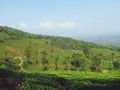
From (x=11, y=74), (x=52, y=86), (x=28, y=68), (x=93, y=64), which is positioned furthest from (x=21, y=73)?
(x=93, y=64)

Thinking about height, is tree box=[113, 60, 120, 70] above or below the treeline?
above

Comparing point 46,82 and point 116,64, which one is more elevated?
point 116,64

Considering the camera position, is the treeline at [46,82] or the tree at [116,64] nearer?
the treeline at [46,82]

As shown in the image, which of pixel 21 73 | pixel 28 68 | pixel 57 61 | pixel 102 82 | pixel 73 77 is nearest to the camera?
pixel 102 82

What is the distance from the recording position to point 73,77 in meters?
128

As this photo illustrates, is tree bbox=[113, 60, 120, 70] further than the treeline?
Yes

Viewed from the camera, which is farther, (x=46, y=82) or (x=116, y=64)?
(x=116, y=64)

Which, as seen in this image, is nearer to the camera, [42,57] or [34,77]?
[34,77]

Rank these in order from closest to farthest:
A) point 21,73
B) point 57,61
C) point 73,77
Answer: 1. point 73,77
2. point 21,73
3. point 57,61

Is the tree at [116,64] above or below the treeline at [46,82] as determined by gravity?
above

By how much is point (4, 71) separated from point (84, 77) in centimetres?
4481

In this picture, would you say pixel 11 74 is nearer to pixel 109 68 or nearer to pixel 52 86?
pixel 52 86

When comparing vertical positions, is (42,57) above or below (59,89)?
above

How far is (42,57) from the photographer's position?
196625 millimetres
